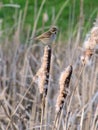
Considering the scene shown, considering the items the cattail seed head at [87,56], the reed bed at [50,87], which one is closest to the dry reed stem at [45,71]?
the reed bed at [50,87]

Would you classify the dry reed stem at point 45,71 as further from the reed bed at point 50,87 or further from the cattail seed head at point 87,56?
the cattail seed head at point 87,56

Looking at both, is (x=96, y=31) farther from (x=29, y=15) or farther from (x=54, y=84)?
(x=29, y=15)

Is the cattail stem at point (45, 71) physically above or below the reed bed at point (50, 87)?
above

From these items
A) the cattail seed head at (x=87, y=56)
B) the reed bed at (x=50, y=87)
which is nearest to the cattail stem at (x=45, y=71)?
the reed bed at (x=50, y=87)

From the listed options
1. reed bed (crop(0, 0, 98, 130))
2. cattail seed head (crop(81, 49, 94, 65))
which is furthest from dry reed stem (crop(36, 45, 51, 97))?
cattail seed head (crop(81, 49, 94, 65))

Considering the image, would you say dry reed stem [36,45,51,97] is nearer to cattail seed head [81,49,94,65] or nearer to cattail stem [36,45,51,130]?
cattail stem [36,45,51,130]

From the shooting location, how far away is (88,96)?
3.95 m

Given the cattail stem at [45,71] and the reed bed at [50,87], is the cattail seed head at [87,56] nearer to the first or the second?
the reed bed at [50,87]

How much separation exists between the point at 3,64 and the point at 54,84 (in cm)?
44

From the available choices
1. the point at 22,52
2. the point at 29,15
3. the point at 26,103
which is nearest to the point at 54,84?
the point at 26,103

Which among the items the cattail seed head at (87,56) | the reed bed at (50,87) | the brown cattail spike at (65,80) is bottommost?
the reed bed at (50,87)

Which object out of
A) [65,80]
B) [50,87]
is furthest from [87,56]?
[50,87]

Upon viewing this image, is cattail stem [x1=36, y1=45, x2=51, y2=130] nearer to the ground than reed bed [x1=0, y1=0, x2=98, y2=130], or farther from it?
farther from it

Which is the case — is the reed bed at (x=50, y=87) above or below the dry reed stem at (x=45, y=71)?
below
